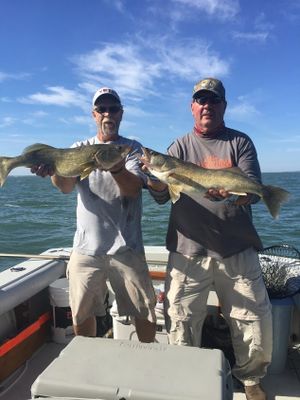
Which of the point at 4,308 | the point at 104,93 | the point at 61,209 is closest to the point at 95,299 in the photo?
the point at 4,308

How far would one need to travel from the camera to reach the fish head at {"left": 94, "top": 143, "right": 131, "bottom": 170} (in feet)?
11.4

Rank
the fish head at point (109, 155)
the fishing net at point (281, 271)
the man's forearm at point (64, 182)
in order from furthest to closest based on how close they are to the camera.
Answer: the fishing net at point (281, 271), the man's forearm at point (64, 182), the fish head at point (109, 155)

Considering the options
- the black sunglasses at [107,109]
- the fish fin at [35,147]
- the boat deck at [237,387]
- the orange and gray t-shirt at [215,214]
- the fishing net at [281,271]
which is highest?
the black sunglasses at [107,109]

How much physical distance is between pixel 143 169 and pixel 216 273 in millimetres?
1125

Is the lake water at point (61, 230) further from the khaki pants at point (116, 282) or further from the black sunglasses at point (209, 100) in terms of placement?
the black sunglasses at point (209, 100)

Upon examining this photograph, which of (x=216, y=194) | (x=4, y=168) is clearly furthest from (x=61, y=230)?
(x=216, y=194)

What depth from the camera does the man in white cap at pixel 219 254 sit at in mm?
3594

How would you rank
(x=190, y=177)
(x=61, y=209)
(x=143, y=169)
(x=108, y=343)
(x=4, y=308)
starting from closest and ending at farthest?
(x=108, y=343), (x=190, y=177), (x=143, y=169), (x=4, y=308), (x=61, y=209)

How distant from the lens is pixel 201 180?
3.53 metres

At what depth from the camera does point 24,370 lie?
4.36 meters

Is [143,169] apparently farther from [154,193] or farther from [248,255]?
[248,255]

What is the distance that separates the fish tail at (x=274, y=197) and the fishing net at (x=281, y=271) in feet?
2.22

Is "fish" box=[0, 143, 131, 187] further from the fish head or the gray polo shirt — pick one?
the gray polo shirt

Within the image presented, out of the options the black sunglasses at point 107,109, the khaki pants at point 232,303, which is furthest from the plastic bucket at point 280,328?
the black sunglasses at point 107,109
